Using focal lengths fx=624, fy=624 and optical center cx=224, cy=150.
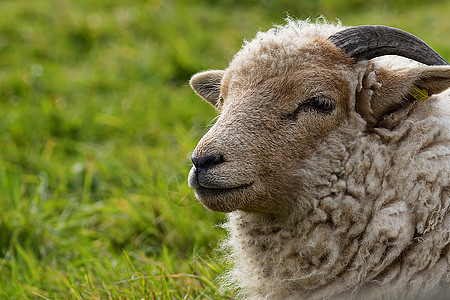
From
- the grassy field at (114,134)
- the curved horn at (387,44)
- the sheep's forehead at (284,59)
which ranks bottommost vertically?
the grassy field at (114,134)

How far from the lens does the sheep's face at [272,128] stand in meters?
2.94

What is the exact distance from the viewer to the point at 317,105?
3.09 meters

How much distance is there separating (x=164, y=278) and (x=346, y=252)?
3.39ft

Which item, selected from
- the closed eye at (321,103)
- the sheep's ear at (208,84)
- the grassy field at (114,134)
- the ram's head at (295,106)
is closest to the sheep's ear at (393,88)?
the ram's head at (295,106)

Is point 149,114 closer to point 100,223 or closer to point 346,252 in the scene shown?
point 100,223

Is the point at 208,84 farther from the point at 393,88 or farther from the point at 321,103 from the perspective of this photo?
the point at 393,88

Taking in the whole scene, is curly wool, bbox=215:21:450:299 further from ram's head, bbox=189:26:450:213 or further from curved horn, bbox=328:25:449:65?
curved horn, bbox=328:25:449:65

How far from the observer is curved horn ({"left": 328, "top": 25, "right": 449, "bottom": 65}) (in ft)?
10.0

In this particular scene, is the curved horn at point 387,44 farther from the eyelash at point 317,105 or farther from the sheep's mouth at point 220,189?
the sheep's mouth at point 220,189

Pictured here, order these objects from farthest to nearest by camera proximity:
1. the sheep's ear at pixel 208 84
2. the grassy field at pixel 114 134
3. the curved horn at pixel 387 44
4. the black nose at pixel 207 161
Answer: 1. the grassy field at pixel 114 134
2. the sheep's ear at pixel 208 84
3. the curved horn at pixel 387 44
4. the black nose at pixel 207 161

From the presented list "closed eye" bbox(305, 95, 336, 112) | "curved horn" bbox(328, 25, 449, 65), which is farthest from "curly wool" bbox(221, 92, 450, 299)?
"curved horn" bbox(328, 25, 449, 65)

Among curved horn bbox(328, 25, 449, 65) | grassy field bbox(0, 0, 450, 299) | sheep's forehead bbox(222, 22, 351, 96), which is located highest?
curved horn bbox(328, 25, 449, 65)

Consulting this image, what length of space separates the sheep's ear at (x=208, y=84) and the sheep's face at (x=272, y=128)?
0.61 meters

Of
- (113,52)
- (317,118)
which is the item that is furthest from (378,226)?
(113,52)
